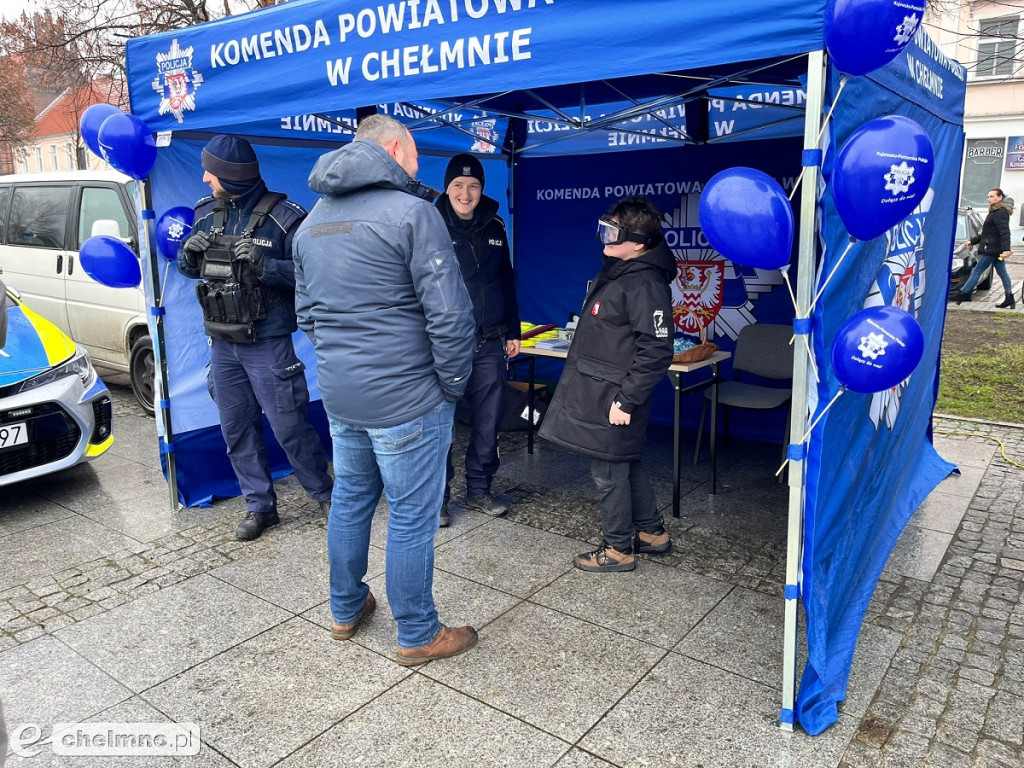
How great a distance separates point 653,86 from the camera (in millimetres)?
4613

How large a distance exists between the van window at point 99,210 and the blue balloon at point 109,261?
5.78 feet

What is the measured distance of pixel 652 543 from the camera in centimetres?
396

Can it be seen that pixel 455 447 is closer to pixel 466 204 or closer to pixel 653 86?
pixel 466 204

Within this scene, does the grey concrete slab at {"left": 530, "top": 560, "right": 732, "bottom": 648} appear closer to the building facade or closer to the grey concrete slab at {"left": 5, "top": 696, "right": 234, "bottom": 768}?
the grey concrete slab at {"left": 5, "top": 696, "right": 234, "bottom": 768}

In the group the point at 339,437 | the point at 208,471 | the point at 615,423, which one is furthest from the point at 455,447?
the point at 339,437

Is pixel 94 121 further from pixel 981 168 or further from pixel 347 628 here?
pixel 981 168

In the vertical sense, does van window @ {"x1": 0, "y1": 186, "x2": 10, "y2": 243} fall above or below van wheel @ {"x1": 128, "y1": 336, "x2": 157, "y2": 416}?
above

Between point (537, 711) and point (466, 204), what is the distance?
2629 millimetres

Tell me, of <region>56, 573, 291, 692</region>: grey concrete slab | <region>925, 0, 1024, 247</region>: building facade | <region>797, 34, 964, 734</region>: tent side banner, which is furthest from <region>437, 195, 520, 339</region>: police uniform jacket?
<region>925, 0, 1024, 247</region>: building facade

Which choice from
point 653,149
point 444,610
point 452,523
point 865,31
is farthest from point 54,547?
point 653,149

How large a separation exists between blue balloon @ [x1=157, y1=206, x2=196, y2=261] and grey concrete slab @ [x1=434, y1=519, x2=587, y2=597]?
2148mm

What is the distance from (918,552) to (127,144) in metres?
4.50

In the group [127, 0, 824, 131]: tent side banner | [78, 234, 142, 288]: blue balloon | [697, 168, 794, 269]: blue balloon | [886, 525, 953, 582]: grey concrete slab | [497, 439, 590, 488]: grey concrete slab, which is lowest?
[886, 525, 953, 582]: grey concrete slab

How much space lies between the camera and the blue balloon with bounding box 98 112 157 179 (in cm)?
403
